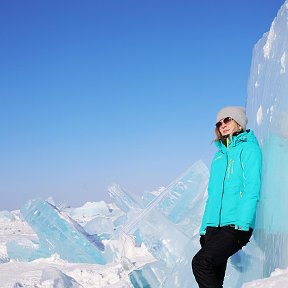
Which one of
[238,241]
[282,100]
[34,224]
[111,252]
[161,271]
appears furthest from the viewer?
[34,224]

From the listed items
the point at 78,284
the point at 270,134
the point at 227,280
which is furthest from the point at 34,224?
the point at 270,134

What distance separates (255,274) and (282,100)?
1.15m

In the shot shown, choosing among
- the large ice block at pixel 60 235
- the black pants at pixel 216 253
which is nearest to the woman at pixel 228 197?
the black pants at pixel 216 253

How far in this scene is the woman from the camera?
2271mm

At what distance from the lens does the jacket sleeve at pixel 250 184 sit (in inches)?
89.4

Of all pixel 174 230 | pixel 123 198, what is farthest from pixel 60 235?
pixel 174 230

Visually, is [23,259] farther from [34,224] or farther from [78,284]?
[78,284]

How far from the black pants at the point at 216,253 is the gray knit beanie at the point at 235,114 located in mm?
589

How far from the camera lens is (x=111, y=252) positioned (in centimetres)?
907

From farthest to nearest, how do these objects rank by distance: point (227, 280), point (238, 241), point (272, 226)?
point (227, 280) → point (272, 226) → point (238, 241)

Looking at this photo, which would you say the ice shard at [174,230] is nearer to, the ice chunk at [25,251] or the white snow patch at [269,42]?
the white snow patch at [269,42]

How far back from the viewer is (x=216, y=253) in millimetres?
2240

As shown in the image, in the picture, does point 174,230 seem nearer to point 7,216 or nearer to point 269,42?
point 269,42

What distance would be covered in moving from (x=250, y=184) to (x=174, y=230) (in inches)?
134
